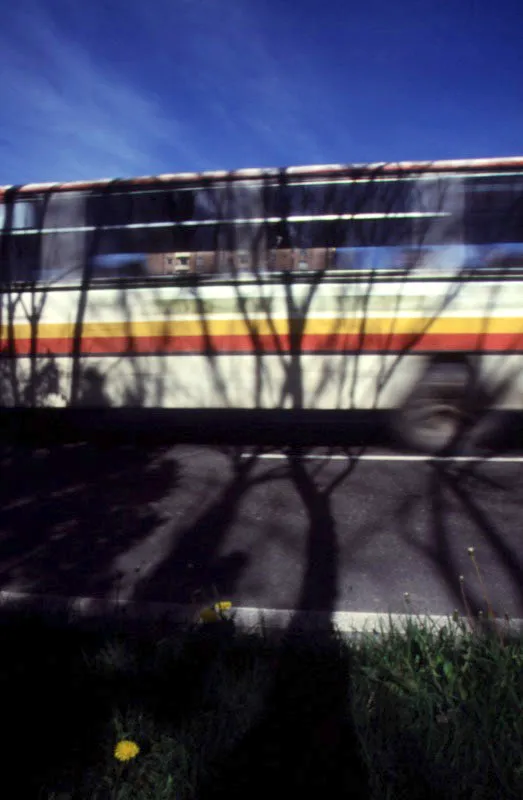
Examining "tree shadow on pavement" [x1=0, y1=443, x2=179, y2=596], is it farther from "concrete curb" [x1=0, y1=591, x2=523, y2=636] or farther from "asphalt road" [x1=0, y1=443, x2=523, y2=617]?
"concrete curb" [x1=0, y1=591, x2=523, y2=636]

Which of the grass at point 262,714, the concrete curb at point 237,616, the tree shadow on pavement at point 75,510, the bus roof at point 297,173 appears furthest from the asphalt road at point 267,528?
the bus roof at point 297,173

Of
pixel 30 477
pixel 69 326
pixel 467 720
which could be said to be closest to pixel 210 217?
pixel 69 326

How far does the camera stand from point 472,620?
248 centimetres

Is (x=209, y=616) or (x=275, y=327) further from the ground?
(x=275, y=327)

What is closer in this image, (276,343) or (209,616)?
(209,616)

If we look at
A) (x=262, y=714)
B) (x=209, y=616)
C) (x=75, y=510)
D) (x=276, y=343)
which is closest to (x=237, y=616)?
(x=209, y=616)

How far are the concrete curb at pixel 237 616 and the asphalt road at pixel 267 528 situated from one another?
265mm

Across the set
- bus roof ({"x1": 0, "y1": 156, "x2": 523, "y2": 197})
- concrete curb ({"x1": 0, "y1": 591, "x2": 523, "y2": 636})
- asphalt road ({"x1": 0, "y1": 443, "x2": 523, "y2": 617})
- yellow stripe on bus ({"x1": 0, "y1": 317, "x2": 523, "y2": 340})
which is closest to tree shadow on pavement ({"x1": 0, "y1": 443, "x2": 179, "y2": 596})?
asphalt road ({"x1": 0, "y1": 443, "x2": 523, "y2": 617})

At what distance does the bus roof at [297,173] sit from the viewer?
17.8ft

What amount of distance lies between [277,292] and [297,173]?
1.21 meters

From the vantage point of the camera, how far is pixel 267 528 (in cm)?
412

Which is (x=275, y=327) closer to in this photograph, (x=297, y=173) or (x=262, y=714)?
(x=297, y=173)

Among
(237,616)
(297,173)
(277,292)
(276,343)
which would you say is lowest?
(237,616)

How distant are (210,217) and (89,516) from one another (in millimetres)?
3257
